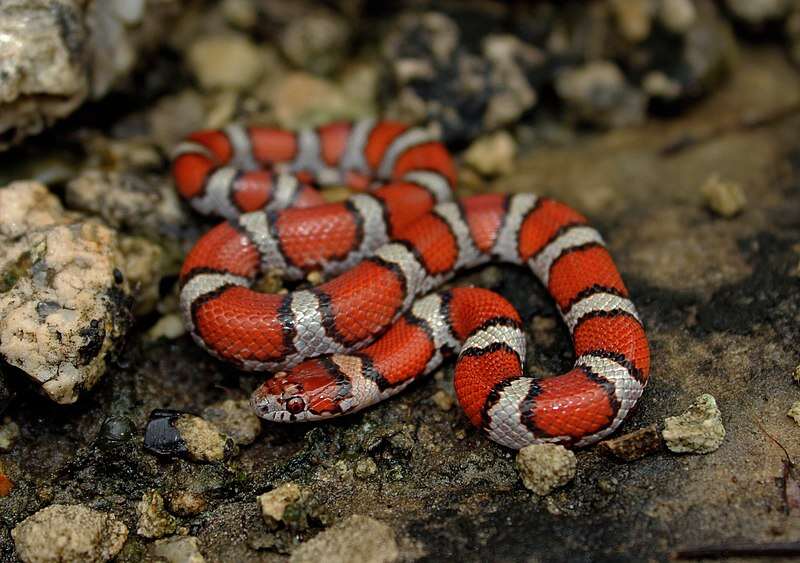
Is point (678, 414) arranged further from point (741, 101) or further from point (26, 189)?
point (26, 189)

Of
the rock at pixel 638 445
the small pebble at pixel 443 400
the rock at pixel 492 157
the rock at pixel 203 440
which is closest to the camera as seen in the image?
the rock at pixel 638 445

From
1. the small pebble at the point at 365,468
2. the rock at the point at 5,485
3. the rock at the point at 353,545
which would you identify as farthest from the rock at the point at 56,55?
the rock at the point at 353,545

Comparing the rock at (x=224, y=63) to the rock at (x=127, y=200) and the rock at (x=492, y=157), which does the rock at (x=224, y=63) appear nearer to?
the rock at (x=127, y=200)

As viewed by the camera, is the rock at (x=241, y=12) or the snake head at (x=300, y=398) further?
the rock at (x=241, y=12)

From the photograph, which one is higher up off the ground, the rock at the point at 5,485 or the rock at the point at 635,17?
the rock at the point at 635,17

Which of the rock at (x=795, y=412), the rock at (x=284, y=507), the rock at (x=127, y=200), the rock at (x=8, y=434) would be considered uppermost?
the rock at (x=795, y=412)

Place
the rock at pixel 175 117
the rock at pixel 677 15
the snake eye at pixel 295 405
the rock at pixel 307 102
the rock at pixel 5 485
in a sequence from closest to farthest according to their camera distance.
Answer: the rock at pixel 5 485, the snake eye at pixel 295 405, the rock at pixel 175 117, the rock at pixel 677 15, the rock at pixel 307 102
